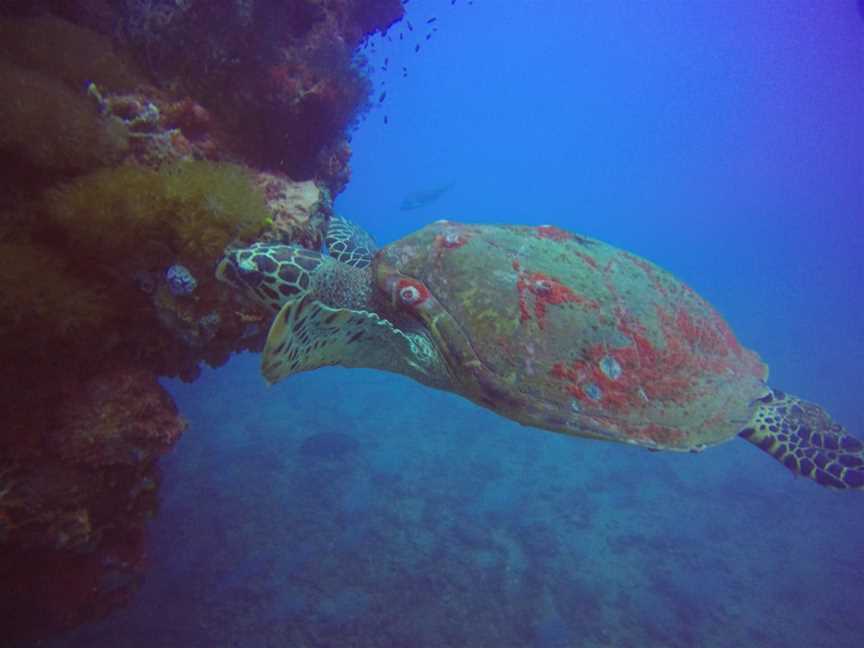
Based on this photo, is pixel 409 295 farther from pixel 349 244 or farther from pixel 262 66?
pixel 262 66

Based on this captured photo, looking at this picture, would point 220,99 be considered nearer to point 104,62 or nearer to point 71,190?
point 104,62

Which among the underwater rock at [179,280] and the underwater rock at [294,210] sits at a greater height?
the underwater rock at [294,210]

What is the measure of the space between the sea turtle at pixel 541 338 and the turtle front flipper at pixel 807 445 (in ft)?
0.04

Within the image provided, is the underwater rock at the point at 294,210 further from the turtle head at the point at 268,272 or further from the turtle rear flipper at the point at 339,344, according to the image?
the turtle rear flipper at the point at 339,344

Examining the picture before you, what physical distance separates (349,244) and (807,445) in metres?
5.86

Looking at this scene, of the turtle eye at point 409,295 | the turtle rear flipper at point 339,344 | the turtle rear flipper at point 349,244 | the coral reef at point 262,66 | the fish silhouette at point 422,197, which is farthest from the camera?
the fish silhouette at point 422,197

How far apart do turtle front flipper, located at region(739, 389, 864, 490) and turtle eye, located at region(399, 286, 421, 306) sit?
3.66m

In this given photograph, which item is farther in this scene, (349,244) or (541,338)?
(349,244)

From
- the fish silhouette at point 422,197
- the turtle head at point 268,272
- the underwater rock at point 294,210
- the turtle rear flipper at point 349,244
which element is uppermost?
the fish silhouette at point 422,197

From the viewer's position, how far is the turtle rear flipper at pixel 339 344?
307 centimetres

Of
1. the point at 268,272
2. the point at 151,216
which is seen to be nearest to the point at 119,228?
the point at 151,216

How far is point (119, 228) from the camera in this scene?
338 centimetres

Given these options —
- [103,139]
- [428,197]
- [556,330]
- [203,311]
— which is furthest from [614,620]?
[428,197]

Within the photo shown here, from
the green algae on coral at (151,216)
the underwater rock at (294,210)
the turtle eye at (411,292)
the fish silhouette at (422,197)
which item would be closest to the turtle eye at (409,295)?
the turtle eye at (411,292)
